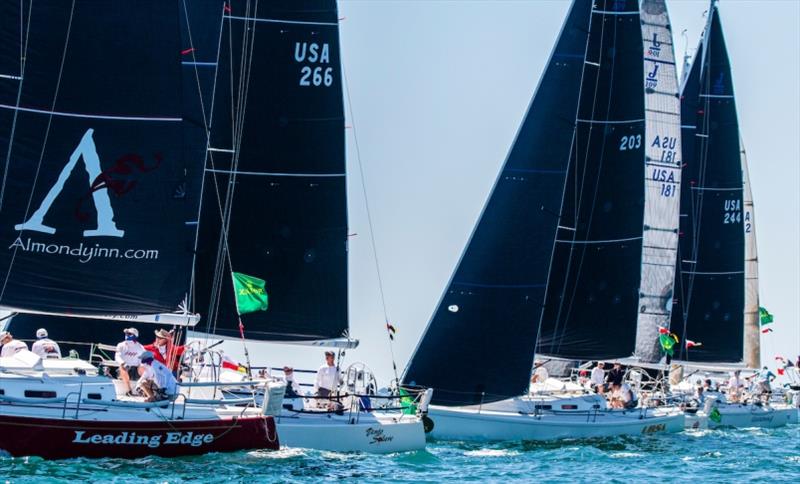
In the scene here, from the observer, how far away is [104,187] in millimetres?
24750

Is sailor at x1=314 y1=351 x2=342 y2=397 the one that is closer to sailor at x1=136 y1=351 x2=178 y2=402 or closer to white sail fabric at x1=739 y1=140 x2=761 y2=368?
sailor at x1=136 y1=351 x2=178 y2=402

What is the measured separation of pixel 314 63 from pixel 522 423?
30.2 feet

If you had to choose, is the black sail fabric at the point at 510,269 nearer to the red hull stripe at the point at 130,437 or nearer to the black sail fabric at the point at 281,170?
the black sail fabric at the point at 281,170

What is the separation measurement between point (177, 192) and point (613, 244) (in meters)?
15.0

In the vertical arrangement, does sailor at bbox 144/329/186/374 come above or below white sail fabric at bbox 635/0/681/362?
below

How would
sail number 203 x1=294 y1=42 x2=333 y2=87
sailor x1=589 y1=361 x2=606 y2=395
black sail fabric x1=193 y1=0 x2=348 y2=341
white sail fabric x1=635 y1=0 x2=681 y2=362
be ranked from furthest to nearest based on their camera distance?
1. white sail fabric x1=635 y1=0 x2=681 y2=362
2. sailor x1=589 y1=361 x2=606 y2=395
3. sail number 203 x1=294 y1=42 x2=333 y2=87
4. black sail fabric x1=193 y1=0 x2=348 y2=341

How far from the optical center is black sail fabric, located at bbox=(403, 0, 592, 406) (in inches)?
1284

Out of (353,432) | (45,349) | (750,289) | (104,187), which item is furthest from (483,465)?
(750,289)

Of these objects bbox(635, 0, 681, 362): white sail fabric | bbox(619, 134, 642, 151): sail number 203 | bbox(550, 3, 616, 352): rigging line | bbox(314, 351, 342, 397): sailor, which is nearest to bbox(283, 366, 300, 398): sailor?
bbox(314, 351, 342, 397): sailor

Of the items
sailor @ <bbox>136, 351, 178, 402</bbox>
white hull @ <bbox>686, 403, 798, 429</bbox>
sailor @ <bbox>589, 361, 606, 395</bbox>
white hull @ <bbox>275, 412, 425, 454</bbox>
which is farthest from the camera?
white hull @ <bbox>686, 403, 798, 429</bbox>

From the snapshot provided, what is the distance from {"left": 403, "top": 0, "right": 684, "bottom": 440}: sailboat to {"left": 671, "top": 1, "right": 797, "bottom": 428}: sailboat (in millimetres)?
9993

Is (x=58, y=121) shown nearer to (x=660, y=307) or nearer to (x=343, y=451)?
(x=343, y=451)

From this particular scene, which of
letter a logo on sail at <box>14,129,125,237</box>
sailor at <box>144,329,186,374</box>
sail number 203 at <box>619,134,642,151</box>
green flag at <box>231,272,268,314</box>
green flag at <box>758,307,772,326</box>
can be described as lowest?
sailor at <box>144,329,186,374</box>

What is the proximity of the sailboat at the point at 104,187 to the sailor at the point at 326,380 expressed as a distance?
2.15m
